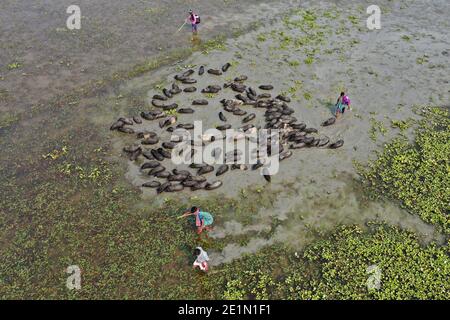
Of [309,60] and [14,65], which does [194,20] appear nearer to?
[309,60]

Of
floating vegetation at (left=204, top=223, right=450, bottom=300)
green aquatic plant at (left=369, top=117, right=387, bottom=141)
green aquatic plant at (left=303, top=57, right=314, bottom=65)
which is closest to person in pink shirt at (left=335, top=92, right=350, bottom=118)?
green aquatic plant at (left=369, top=117, right=387, bottom=141)

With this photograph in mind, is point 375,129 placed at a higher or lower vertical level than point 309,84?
lower

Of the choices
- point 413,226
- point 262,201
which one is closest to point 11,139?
point 262,201

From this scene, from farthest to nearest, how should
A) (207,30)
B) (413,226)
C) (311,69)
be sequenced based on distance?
(207,30), (311,69), (413,226)

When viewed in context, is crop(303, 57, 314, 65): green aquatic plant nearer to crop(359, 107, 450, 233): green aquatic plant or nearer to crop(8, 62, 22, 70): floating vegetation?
crop(359, 107, 450, 233): green aquatic plant

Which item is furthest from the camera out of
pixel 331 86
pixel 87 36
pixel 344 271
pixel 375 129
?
pixel 87 36

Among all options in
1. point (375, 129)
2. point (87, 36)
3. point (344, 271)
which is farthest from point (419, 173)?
point (87, 36)

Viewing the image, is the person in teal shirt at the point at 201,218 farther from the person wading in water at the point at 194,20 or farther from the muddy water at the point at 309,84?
the person wading in water at the point at 194,20
